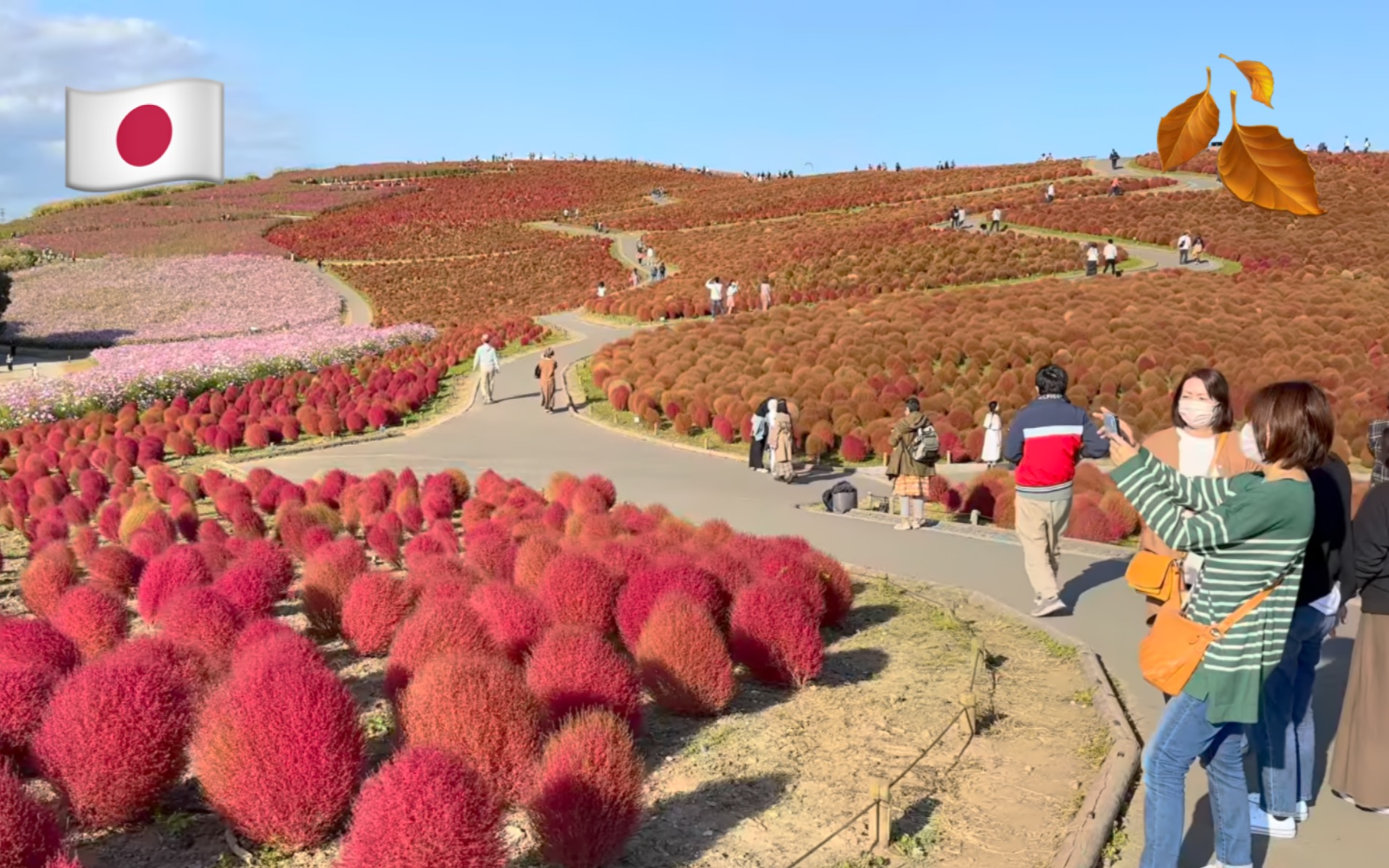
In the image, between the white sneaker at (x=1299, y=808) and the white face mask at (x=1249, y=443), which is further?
the white sneaker at (x=1299, y=808)

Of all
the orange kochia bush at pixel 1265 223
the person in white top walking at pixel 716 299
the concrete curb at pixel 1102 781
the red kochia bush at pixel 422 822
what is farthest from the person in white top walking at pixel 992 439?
the orange kochia bush at pixel 1265 223

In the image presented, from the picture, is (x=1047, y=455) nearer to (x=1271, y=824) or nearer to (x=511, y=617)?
(x=1271, y=824)

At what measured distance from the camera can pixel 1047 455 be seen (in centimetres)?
734

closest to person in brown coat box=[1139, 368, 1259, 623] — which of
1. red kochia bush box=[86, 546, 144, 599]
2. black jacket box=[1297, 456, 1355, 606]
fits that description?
black jacket box=[1297, 456, 1355, 606]

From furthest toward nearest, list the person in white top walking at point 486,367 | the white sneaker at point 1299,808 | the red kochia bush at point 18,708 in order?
the person in white top walking at point 486,367 → the red kochia bush at point 18,708 → the white sneaker at point 1299,808

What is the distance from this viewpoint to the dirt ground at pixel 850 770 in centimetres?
461

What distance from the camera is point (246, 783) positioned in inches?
173

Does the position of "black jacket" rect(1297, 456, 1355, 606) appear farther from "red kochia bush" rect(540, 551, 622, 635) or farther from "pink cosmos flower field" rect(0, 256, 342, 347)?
"pink cosmos flower field" rect(0, 256, 342, 347)

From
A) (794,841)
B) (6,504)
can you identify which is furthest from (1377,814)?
(6,504)

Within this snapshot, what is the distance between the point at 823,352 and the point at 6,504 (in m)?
15.3

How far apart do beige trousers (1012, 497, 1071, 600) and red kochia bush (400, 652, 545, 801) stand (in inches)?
157

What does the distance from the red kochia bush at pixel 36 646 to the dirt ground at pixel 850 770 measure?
0.68m

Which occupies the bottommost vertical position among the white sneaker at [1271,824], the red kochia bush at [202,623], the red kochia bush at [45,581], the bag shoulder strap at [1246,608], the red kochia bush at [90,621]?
the red kochia bush at [45,581]

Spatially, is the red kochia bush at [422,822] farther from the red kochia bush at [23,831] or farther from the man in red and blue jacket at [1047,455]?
the man in red and blue jacket at [1047,455]
